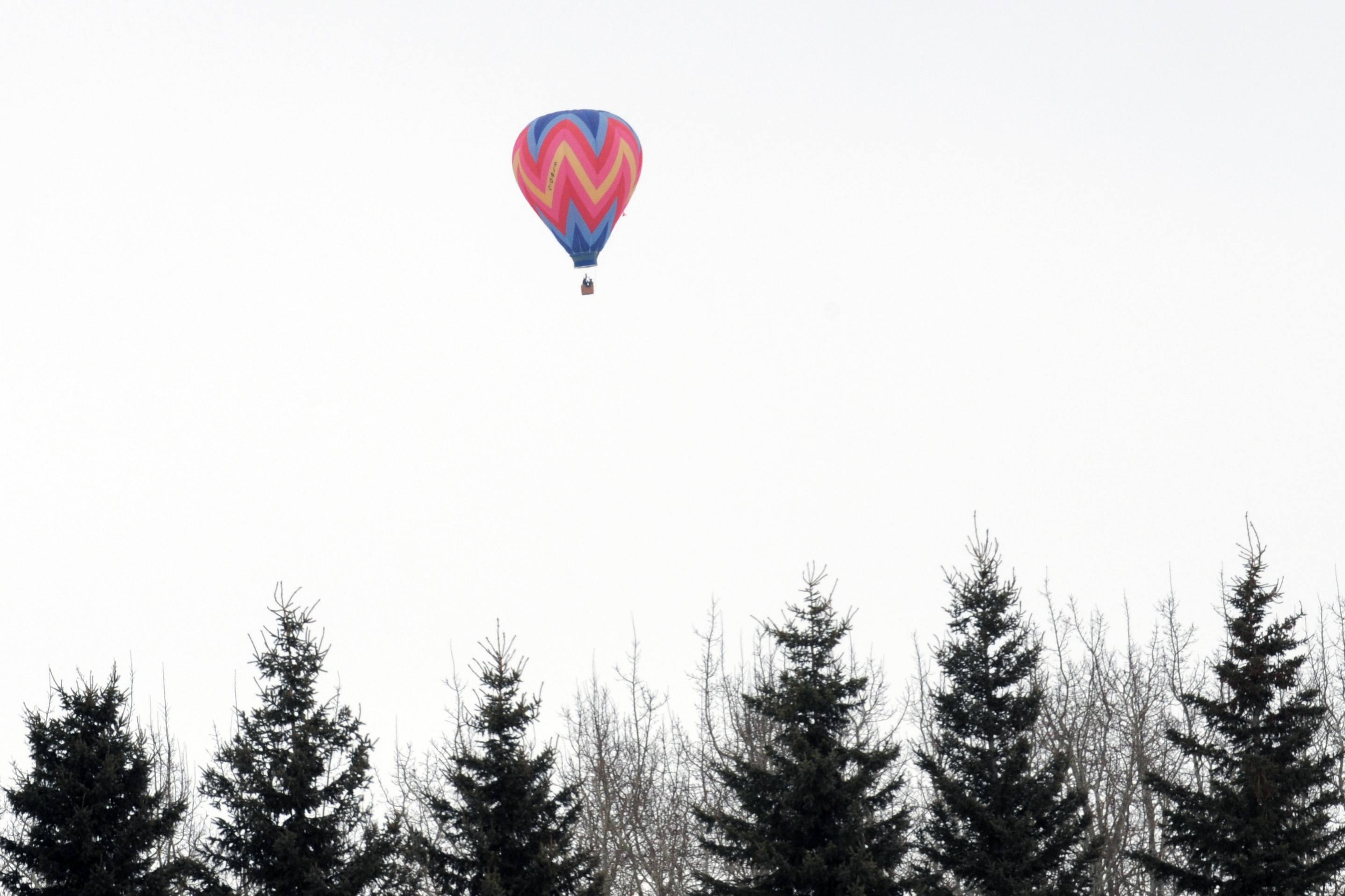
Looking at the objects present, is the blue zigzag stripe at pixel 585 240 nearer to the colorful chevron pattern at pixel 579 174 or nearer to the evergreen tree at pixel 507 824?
the colorful chevron pattern at pixel 579 174

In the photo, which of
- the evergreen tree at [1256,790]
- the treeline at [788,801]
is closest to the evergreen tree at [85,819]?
the treeline at [788,801]

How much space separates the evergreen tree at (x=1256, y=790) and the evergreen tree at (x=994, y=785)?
5.06ft

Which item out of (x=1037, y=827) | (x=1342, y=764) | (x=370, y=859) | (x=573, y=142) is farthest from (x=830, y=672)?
(x=573, y=142)

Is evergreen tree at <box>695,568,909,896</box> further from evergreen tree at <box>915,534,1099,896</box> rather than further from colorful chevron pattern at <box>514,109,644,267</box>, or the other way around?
colorful chevron pattern at <box>514,109,644,267</box>

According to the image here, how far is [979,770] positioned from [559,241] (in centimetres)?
3225

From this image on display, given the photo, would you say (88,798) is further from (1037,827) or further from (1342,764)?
(1342,764)

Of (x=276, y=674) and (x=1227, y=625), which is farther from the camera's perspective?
(x=1227, y=625)

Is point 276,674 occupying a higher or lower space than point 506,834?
higher

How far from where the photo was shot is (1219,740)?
23.0 m

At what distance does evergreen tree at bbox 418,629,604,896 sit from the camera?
65.9ft

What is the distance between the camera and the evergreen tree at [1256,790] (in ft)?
70.0

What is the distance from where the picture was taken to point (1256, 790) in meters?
21.3

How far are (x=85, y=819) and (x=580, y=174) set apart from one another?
32.6 metres

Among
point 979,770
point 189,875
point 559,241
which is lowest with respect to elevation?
point 189,875
